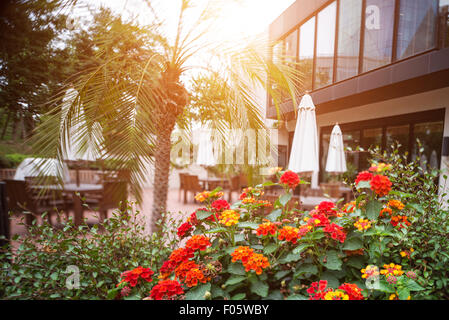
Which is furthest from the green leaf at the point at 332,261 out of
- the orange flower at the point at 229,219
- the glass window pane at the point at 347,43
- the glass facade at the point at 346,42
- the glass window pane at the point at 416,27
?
the glass window pane at the point at 416,27

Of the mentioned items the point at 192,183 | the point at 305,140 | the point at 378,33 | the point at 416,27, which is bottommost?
the point at 192,183

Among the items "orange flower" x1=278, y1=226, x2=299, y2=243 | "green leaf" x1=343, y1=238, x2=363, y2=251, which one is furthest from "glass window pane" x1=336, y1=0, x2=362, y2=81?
"orange flower" x1=278, y1=226, x2=299, y2=243

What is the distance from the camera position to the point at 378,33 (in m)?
2.76

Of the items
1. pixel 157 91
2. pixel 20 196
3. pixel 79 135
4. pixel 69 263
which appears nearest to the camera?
pixel 69 263

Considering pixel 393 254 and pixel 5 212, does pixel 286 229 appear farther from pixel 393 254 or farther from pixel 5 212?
pixel 5 212

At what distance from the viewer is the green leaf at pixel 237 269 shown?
1.24 m

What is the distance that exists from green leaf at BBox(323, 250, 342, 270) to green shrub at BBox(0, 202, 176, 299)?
1147mm

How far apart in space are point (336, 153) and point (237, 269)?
2.06 m

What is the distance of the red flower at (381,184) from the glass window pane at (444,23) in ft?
9.48

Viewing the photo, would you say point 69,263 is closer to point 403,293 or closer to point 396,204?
point 403,293

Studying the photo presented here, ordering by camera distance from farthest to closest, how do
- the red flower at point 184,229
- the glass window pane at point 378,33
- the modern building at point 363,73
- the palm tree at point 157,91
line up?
1. the glass window pane at point 378,33
2. the modern building at point 363,73
3. the palm tree at point 157,91
4. the red flower at point 184,229

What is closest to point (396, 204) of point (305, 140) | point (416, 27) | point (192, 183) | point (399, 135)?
point (305, 140)

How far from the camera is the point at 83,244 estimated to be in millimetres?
1620

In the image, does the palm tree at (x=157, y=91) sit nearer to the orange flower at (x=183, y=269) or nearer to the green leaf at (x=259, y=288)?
the orange flower at (x=183, y=269)
